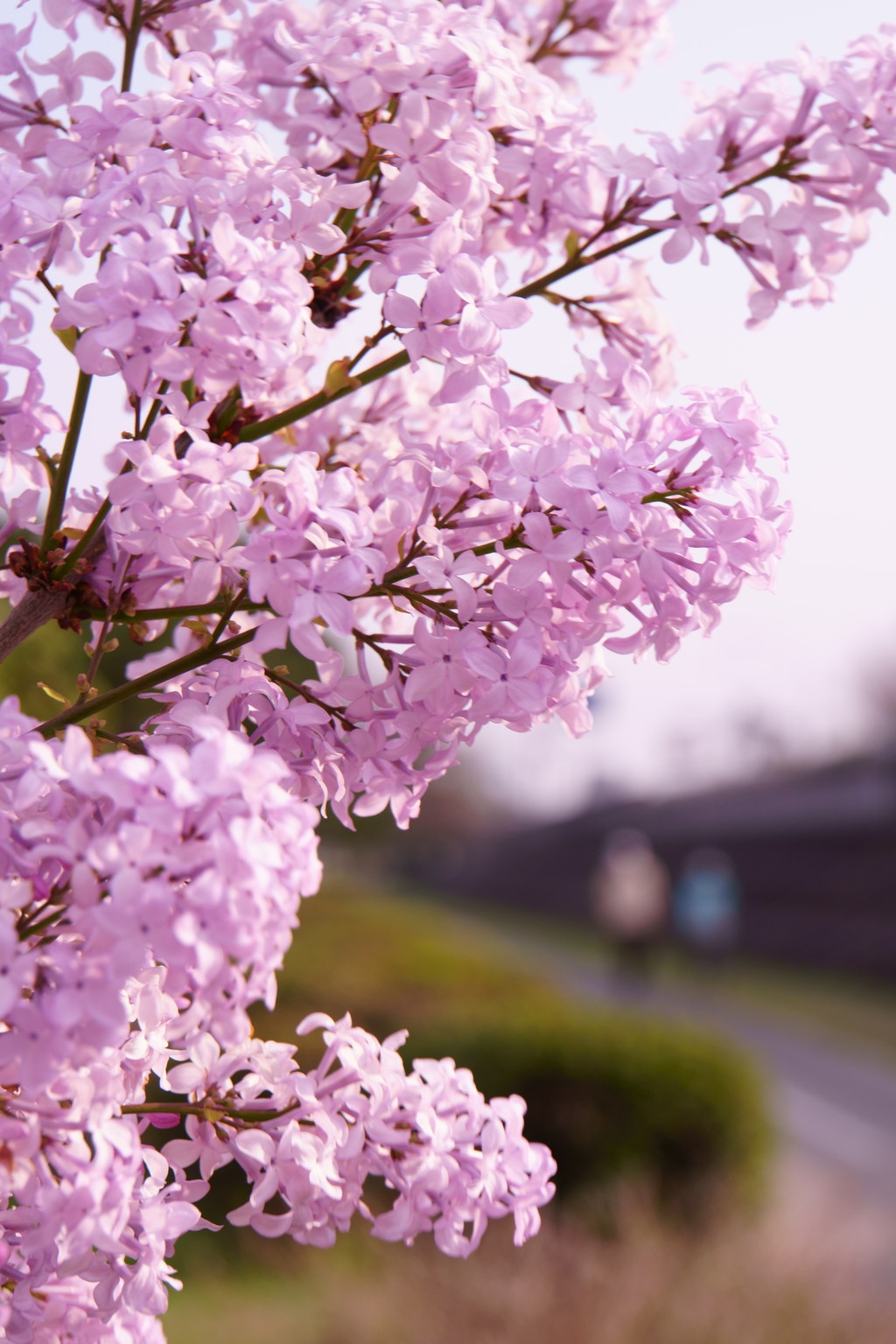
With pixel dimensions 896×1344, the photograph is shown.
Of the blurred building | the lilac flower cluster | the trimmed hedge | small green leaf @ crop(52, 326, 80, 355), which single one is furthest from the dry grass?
the blurred building

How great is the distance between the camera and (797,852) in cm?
2462

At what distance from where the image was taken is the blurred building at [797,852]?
2084 cm

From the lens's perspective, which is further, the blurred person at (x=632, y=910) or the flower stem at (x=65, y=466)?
the blurred person at (x=632, y=910)

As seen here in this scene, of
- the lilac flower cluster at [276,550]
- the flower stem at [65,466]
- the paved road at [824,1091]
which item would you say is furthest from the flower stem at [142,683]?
the paved road at [824,1091]

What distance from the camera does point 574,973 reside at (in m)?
22.0

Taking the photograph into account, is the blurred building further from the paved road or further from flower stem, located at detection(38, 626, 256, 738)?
flower stem, located at detection(38, 626, 256, 738)

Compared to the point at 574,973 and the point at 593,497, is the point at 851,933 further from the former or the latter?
the point at 593,497

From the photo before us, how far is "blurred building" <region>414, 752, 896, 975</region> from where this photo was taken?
2084cm

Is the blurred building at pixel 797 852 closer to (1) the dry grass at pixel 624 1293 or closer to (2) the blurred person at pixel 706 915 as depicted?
(2) the blurred person at pixel 706 915

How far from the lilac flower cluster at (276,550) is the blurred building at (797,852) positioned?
63.2 ft

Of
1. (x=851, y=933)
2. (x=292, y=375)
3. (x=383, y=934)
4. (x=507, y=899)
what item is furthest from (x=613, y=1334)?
(x=507, y=899)

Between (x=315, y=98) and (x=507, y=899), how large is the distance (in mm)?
44112

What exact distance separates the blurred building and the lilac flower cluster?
1927 cm

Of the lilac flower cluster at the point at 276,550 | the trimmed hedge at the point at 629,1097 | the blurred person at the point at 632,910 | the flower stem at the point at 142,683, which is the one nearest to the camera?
the lilac flower cluster at the point at 276,550
